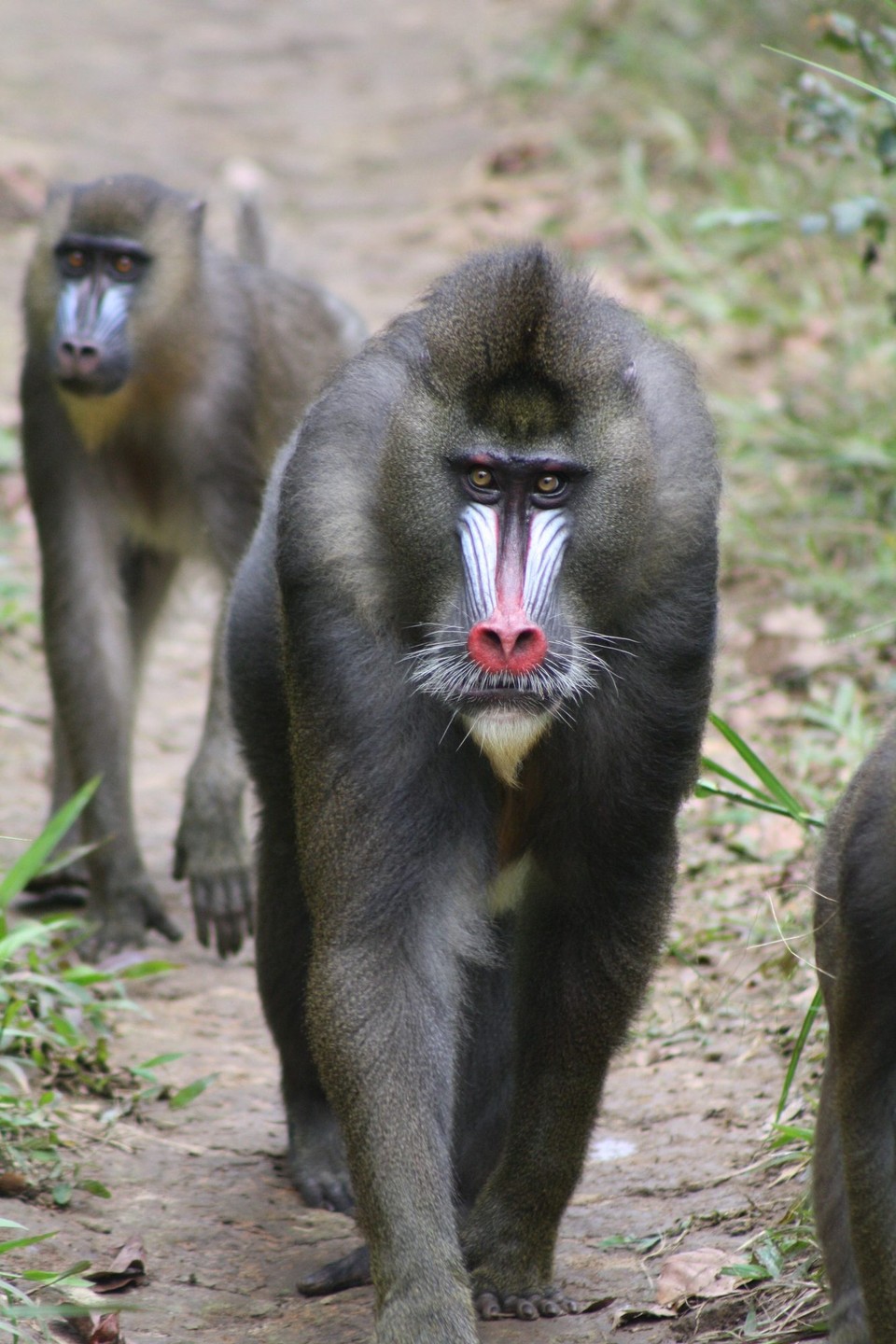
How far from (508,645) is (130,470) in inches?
133

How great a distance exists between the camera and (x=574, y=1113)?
3.41 meters

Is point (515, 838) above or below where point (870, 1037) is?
above

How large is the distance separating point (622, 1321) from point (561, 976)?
605 mm

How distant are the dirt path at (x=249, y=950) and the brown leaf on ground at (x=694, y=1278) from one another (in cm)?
6

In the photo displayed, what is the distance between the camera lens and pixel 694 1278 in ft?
11.1

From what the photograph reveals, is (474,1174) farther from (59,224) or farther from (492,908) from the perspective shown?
(59,224)

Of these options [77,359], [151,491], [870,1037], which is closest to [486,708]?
[870,1037]

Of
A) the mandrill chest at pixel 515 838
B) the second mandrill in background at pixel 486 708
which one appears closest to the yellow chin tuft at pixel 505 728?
the second mandrill in background at pixel 486 708

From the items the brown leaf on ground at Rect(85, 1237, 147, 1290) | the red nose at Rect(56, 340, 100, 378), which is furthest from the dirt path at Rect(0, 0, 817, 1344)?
the red nose at Rect(56, 340, 100, 378)

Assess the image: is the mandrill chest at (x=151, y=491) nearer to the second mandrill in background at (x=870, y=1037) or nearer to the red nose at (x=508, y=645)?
the red nose at (x=508, y=645)

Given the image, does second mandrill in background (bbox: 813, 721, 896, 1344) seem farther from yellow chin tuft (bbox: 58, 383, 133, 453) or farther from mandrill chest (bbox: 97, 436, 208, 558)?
yellow chin tuft (bbox: 58, 383, 133, 453)

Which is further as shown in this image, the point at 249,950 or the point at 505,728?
the point at 249,950

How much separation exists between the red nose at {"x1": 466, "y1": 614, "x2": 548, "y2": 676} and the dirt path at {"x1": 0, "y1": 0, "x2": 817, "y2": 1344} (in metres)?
1.26

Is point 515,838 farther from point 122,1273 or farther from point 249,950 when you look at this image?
point 249,950
